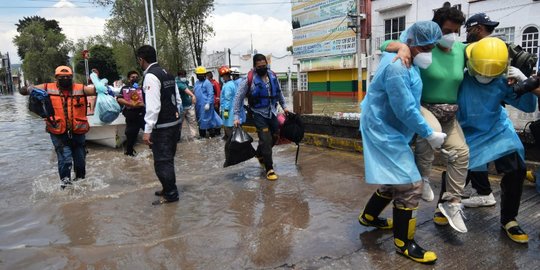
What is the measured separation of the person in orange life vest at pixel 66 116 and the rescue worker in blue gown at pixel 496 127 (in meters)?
4.48

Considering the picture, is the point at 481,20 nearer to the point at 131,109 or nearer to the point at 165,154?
the point at 165,154

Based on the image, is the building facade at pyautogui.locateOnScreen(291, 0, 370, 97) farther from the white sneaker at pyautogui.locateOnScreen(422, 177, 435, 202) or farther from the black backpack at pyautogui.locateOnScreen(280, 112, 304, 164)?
the white sneaker at pyautogui.locateOnScreen(422, 177, 435, 202)

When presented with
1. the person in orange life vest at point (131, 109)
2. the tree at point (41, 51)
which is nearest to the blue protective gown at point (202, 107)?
the person in orange life vest at point (131, 109)

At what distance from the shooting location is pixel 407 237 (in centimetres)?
304

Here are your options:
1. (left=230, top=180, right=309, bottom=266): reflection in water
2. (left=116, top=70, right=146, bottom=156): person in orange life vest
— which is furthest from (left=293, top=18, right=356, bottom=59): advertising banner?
(left=230, top=180, right=309, bottom=266): reflection in water

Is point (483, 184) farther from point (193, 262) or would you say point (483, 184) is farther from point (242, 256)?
point (193, 262)

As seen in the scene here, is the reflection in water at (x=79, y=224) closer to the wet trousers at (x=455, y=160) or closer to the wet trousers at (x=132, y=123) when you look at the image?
the wet trousers at (x=455, y=160)

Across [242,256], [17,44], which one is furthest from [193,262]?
[17,44]

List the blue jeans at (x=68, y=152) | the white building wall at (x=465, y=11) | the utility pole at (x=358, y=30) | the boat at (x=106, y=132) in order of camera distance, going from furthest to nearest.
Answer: the utility pole at (x=358, y=30) → the white building wall at (x=465, y=11) → the boat at (x=106, y=132) → the blue jeans at (x=68, y=152)

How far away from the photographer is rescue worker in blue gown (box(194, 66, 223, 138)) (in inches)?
389

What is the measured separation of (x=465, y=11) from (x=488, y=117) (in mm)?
20370

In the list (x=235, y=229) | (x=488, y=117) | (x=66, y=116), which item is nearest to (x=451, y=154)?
(x=488, y=117)

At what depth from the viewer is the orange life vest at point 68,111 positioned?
17.0 ft

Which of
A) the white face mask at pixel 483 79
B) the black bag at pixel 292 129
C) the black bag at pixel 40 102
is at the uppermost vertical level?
the white face mask at pixel 483 79
